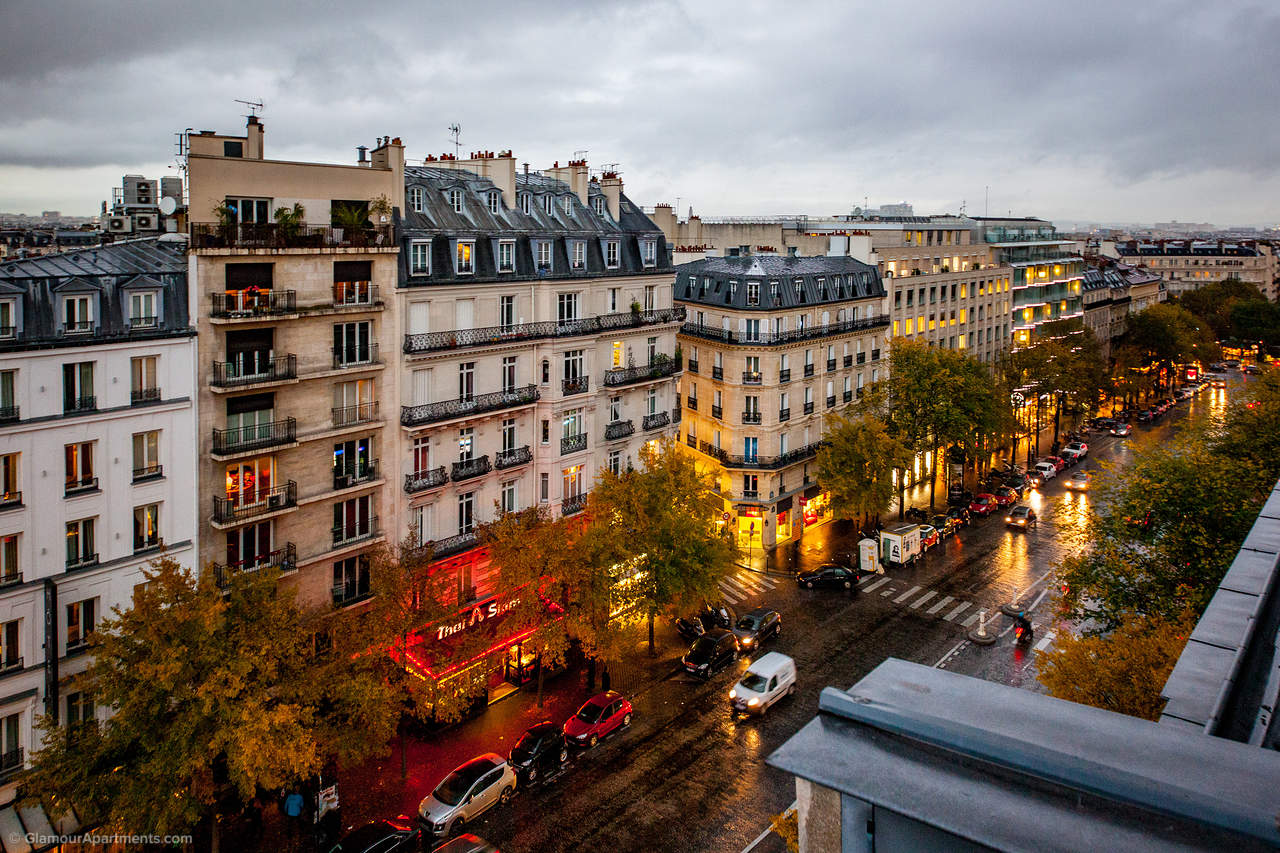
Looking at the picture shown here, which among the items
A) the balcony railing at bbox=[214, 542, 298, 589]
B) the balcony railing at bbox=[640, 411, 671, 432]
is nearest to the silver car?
the balcony railing at bbox=[214, 542, 298, 589]

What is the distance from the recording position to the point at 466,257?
39469mm

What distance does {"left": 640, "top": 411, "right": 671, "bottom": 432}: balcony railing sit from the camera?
4859 cm

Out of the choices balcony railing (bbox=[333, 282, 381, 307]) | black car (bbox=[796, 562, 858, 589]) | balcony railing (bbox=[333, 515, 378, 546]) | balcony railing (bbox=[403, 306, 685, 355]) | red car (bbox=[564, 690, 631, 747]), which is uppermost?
balcony railing (bbox=[333, 282, 381, 307])

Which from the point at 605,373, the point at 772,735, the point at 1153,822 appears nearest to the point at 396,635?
the point at 772,735

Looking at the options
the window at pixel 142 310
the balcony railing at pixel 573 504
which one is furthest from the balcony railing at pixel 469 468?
the window at pixel 142 310

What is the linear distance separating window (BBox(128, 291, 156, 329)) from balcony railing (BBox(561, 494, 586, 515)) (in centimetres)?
2099

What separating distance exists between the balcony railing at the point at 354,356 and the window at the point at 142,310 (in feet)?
23.3

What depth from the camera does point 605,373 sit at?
46.0m

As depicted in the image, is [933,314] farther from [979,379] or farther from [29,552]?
[29,552]

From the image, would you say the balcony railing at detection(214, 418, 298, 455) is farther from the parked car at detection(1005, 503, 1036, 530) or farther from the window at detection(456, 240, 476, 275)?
the parked car at detection(1005, 503, 1036, 530)

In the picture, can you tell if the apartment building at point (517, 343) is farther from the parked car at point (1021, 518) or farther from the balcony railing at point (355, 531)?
the parked car at point (1021, 518)

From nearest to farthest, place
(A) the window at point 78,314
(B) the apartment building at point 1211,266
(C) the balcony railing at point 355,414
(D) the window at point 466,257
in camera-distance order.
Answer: (A) the window at point 78,314 → (C) the balcony railing at point 355,414 → (D) the window at point 466,257 → (B) the apartment building at point 1211,266

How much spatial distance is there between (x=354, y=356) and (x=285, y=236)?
18.4 ft

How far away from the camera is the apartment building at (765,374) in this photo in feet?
186
